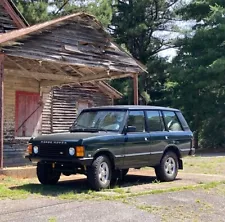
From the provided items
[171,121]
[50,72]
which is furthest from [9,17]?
[171,121]

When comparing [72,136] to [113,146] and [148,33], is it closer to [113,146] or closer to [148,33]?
[113,146]

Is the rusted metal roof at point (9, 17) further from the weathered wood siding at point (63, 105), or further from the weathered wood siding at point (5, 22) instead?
the weathered wood siding at point (63, 105)

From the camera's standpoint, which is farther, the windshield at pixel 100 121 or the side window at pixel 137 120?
the side window at pixel 137 120

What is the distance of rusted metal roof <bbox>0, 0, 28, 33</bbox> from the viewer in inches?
752

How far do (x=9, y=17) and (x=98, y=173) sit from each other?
38.3 ft

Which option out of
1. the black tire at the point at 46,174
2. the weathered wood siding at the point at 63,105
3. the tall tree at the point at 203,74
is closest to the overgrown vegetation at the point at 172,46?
the tall tree at the point at 203,74

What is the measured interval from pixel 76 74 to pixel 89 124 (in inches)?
284

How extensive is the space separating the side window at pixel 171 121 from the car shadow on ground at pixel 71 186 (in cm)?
147

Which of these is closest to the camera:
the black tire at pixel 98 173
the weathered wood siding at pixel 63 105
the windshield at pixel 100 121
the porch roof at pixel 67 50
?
the black tire at pixel 98 173

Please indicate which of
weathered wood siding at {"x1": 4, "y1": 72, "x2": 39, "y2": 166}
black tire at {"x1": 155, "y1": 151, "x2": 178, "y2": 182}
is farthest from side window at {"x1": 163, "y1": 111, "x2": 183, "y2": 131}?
weathered wood siding at {"x1": 4, "y1": 72, "x2": 39, "y2": 166}

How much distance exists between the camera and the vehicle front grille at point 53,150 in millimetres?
9805

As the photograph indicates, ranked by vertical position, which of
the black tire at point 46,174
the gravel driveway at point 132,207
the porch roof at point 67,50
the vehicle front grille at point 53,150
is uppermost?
the porch roof at point 67,50

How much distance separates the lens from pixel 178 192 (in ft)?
32.9

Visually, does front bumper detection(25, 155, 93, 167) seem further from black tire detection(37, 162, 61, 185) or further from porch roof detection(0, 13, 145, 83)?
porch roof detection(0, 13, 145, 83)
